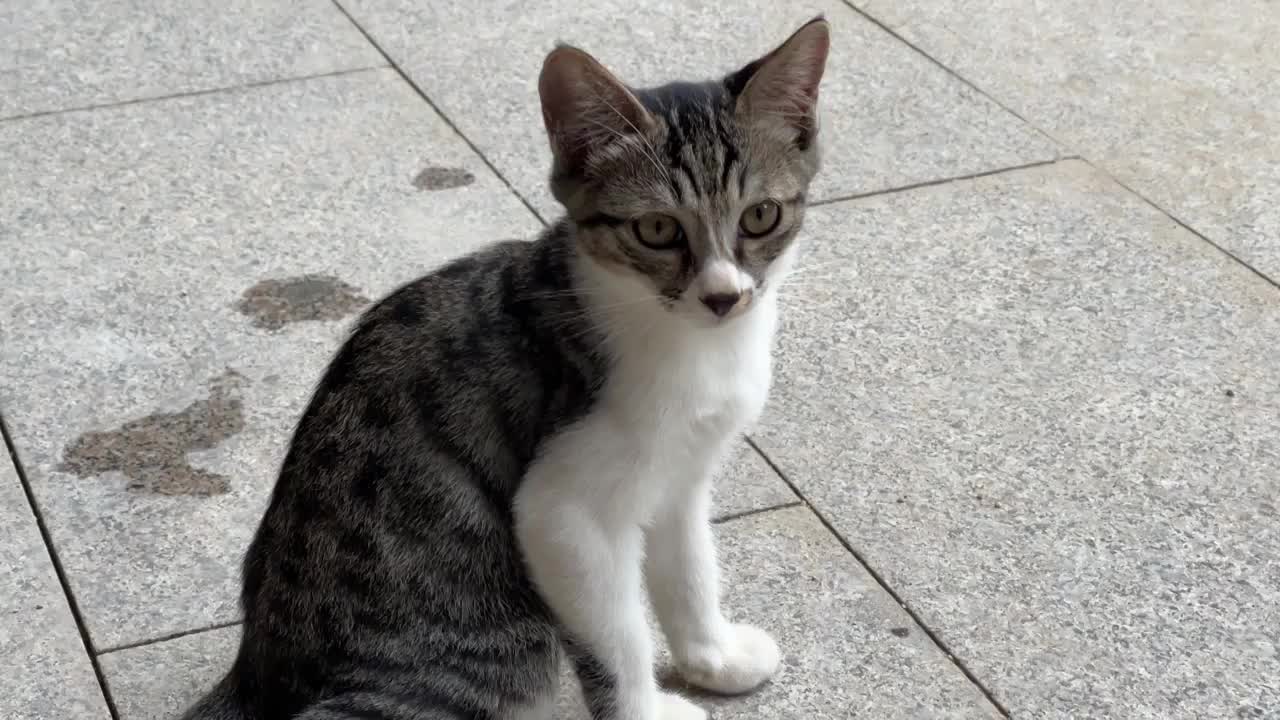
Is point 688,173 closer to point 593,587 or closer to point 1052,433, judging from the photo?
point 593,587

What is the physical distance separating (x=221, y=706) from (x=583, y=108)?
1410mm

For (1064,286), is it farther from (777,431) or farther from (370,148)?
(370,148)

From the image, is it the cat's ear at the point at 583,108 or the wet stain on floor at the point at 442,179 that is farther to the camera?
the wet stain on floor at the point at 442,179

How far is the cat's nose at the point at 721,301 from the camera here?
9.49 feet

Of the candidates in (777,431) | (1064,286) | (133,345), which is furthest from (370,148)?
(1064,286)

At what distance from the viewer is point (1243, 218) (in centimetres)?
540

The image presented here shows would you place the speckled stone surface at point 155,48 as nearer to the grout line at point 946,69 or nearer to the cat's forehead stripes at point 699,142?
the grout line at point 946,69

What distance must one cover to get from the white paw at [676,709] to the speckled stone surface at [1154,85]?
2758 mm

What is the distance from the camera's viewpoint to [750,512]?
4105 mm

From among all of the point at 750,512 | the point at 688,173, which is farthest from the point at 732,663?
the point at 688,173

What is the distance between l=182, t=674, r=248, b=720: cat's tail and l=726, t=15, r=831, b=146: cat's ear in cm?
155

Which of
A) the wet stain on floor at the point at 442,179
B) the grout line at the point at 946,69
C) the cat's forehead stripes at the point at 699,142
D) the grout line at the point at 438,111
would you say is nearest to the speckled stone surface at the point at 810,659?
the cat's forehead stripes at the point at 699,142

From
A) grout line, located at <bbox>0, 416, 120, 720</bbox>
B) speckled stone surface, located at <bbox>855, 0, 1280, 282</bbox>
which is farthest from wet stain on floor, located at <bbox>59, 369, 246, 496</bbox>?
speckled stone surface, located at <bbox>855, 0, 1280, 282</bbox>

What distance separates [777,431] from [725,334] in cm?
134
